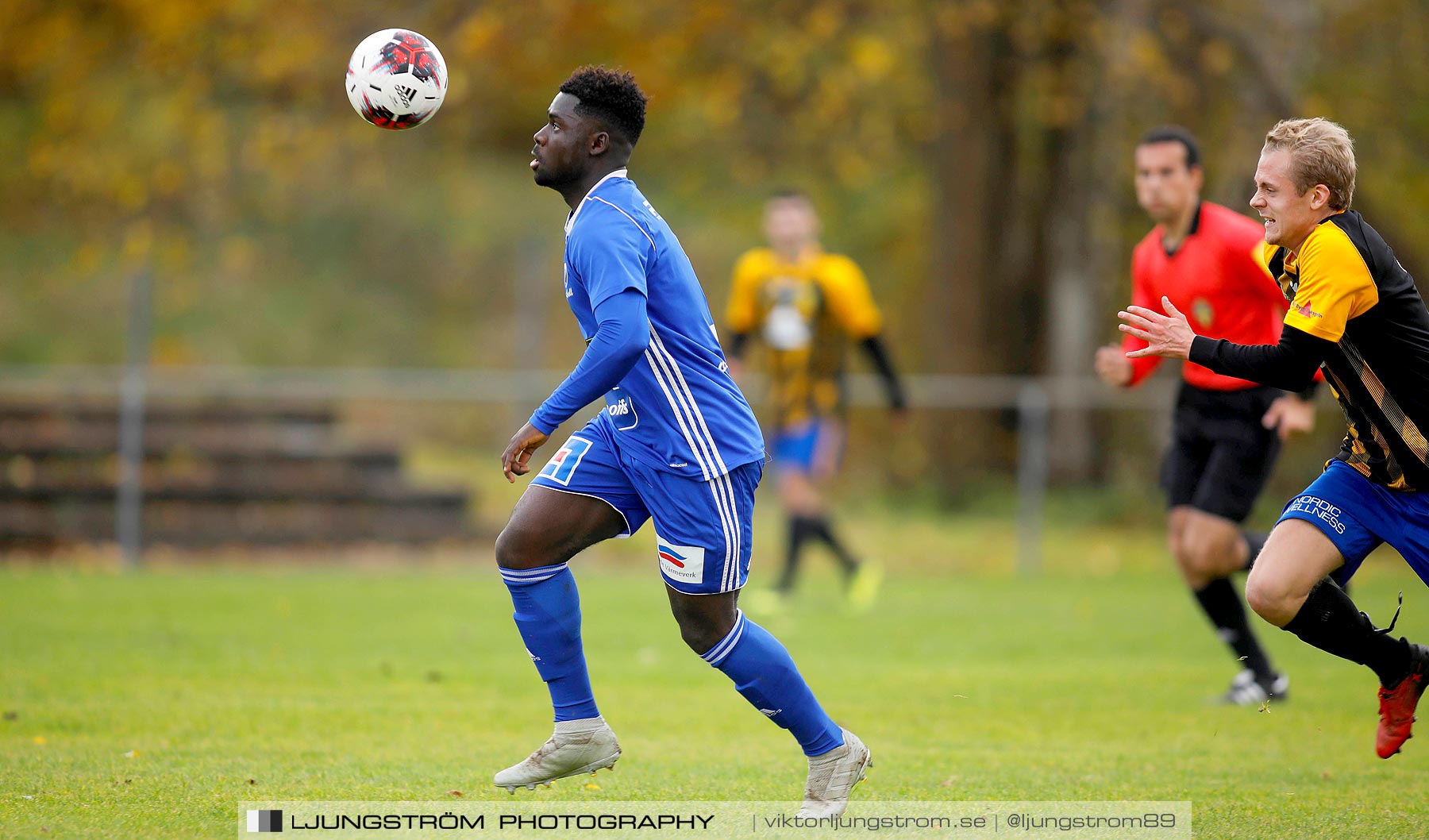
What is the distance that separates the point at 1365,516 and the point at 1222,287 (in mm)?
2269

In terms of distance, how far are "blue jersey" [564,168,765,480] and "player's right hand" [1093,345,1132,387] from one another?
2393mm

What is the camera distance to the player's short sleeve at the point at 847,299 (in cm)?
1042

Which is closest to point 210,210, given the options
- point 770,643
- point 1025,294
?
point 1025,294

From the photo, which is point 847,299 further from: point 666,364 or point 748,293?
point 666,364

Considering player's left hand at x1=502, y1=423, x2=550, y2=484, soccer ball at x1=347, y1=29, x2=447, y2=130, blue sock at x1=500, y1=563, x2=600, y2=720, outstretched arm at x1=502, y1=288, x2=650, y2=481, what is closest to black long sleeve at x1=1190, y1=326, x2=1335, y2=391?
outstretched arm at x1=502, y1=288, x2=650, y2=481

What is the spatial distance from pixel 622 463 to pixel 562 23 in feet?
34.5

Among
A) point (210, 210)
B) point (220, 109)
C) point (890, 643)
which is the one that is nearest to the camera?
point (890, 643)

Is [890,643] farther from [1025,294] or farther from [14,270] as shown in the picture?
[14,270]

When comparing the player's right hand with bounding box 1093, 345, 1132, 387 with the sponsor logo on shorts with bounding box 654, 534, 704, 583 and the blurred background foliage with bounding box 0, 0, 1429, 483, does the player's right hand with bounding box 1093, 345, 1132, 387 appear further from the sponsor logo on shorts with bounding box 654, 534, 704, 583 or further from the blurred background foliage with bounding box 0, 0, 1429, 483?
the blurred background foliage with bounding box 0, 0, 1429, 483

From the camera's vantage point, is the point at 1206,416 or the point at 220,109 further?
the point at 220,109

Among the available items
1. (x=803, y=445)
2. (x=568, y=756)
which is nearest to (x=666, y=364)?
(x=568, y=756)

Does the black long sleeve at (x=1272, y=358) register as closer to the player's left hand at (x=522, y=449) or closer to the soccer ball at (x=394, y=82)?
the player's left hand at (x=522, y=449)

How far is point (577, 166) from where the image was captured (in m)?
4.57

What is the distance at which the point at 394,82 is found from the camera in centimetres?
503
